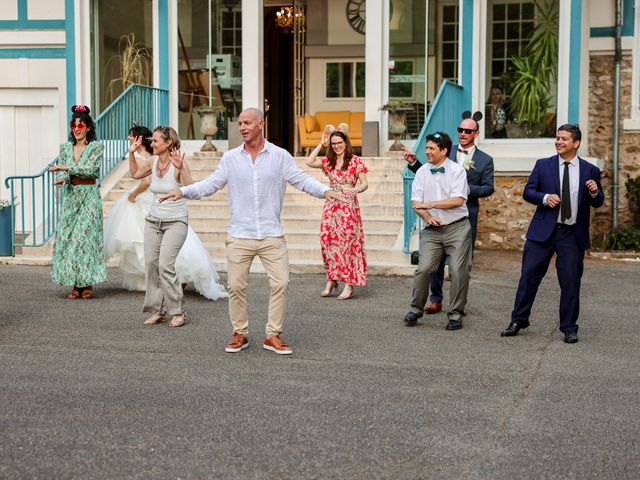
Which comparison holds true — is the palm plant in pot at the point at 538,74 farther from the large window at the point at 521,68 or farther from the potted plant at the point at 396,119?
the potted plant at the point at 396,119

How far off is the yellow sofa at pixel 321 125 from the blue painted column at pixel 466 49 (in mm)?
3348

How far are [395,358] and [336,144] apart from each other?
347 centimetres

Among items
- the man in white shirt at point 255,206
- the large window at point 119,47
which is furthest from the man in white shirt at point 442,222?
the large window at point 119,47

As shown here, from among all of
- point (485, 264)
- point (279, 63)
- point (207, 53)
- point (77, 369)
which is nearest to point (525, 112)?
point (485, 264)

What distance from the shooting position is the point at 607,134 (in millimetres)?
15055

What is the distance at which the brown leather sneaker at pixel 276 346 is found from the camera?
757cm

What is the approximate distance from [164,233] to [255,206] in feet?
4.99

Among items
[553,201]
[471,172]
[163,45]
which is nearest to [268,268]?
[553,201]

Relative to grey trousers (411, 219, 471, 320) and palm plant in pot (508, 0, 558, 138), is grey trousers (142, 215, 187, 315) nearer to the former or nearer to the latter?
grey trousers (411, 219, 471, 320)

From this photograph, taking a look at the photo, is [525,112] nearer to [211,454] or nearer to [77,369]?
[77,369]

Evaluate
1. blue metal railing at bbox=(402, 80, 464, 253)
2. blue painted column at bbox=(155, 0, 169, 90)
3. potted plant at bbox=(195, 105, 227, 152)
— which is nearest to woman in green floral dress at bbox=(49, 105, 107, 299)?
blue metal railing at bbox=(402, 80, 464, 253)

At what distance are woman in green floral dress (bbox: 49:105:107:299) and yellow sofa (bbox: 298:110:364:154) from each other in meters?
7.69

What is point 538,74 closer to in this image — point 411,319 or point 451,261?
point 451,261

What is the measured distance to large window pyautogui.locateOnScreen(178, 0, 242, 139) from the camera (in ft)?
52.3
